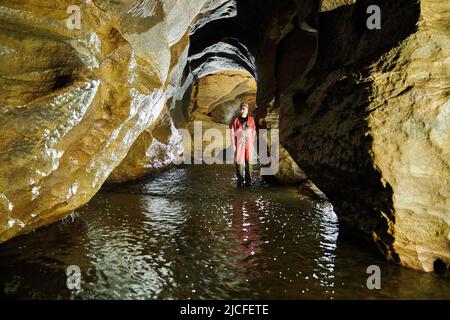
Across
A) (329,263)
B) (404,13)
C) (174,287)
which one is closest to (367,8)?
(404,13)

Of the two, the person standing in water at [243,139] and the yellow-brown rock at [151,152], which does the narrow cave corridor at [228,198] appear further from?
the yellow-brown rock at [151,152]

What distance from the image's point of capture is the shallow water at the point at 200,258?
2098 mm

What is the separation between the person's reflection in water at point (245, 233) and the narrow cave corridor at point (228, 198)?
0.07 feet

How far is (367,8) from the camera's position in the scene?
10.6 feet

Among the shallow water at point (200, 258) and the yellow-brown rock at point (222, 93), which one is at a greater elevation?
the yellow-brown rock at point (222, 93)

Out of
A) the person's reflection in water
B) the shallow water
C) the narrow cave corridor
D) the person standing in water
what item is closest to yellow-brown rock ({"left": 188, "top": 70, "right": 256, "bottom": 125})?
the person standing in water

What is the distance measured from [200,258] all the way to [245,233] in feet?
2.62

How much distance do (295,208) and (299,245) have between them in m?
1.50

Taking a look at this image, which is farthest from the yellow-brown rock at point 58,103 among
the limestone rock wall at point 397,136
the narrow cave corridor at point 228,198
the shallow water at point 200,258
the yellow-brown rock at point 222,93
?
the yellow-brown rock at point 222,93

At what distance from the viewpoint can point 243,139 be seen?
245 inches

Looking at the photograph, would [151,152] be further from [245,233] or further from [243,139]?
[245,233]

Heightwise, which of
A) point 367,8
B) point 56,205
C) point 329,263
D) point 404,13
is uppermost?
point 367,8

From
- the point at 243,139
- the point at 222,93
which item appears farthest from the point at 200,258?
the point at 222,93

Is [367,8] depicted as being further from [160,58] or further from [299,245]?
[160,58]
